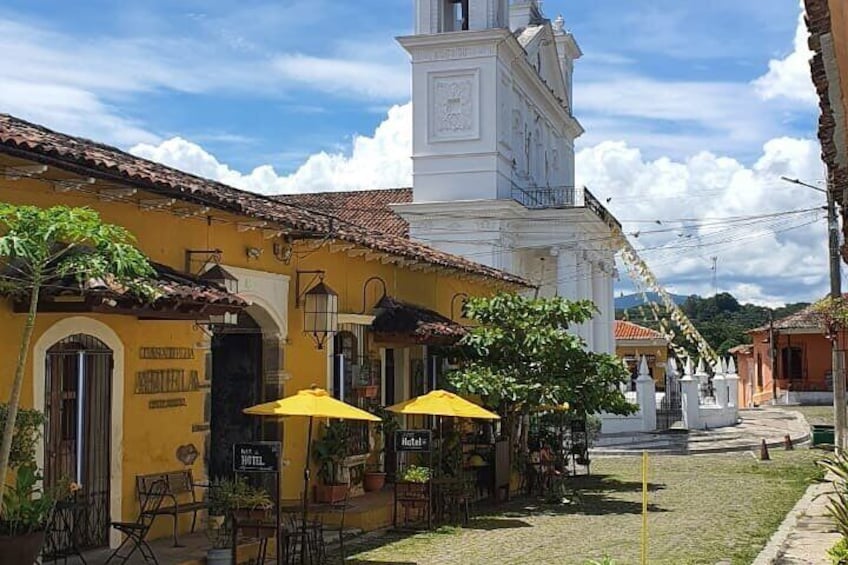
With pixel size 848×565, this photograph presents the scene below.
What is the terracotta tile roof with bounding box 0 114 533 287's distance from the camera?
9.25 meters

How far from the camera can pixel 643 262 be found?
40938 mm

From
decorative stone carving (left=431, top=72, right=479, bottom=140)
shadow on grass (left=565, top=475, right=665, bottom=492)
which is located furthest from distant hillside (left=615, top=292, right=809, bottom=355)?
shadow on grass (left=565, top=475, right=665, bottom=492)

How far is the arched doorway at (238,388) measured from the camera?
14195mm

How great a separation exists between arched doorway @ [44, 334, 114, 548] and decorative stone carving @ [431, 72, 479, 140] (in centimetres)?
2460

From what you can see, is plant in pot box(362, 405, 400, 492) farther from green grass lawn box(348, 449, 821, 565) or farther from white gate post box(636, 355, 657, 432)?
white gate post box(636, 355, 657, 432)

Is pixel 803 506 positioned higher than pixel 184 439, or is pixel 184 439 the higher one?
pixel 184 439

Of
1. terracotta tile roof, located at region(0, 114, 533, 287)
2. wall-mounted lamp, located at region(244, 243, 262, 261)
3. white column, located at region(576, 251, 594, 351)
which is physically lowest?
wall-mounted lamp, located at region(244, 243, 262, 261)

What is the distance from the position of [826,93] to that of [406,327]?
31.9ft

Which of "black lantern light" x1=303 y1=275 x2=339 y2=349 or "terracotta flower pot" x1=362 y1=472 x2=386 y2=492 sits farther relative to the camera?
"terracotta flower pot" x1=362 y1=472 x2=386 y2=492

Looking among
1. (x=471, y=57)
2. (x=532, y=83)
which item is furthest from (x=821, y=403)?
(x=471, y=57)

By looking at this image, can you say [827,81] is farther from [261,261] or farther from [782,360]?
[782,360]

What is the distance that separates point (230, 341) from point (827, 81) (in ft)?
29.0

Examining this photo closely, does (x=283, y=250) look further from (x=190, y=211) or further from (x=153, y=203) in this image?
(x=153, y=203)

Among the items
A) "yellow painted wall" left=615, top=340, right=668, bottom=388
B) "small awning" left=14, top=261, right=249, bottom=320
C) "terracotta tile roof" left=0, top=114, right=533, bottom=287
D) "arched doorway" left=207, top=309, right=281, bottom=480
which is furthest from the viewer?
"yellow painted wall" left=615, top=340, right=668, bottom=388
